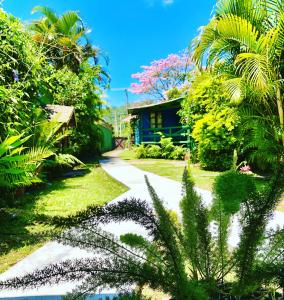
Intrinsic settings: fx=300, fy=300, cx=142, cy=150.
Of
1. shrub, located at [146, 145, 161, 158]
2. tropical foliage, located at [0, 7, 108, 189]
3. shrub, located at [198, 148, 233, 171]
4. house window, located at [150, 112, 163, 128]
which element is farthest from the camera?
house window, located at [150, 112, 163, 128]

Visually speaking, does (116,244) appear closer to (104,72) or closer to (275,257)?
(275,257)

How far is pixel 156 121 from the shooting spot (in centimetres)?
2270

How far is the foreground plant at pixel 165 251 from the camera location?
94 centimetres

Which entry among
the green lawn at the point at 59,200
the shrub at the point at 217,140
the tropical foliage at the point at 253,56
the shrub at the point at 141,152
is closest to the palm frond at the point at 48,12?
the shrub at the point at 141,152

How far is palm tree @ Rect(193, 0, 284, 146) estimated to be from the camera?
6.74 m

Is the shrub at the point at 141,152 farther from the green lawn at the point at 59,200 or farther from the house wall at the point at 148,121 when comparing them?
the green lawn at the point at 59,200

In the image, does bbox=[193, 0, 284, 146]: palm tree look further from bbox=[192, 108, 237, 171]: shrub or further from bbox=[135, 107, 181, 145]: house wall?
bbox=[135, 107, 181, 145]: house wall

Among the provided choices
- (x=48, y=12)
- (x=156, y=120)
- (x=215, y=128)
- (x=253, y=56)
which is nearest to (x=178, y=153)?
(x=156, y=120)

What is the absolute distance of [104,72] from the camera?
21.4m

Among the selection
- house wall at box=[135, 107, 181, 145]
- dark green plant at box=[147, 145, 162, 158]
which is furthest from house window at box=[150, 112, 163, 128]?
dark green plant at box=[147, 145, 162, 158]

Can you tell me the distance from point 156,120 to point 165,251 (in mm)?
21858

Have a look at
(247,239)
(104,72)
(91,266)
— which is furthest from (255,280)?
(104,72)

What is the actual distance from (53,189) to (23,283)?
7.38 m

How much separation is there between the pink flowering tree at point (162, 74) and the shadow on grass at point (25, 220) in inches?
1087
